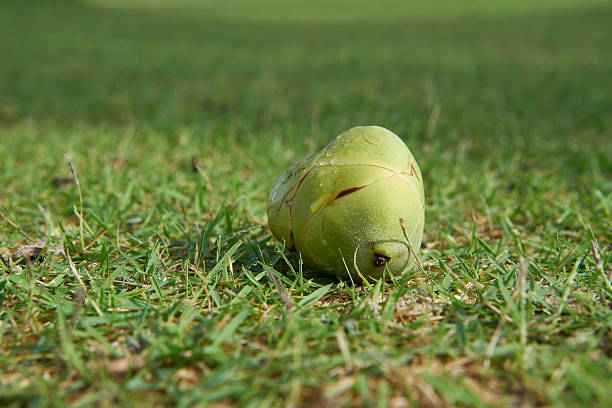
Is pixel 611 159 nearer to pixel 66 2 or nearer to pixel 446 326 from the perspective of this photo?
pixel 446 326

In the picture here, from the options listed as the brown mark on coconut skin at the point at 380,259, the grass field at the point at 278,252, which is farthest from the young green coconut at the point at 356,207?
the grass field at the point at 278,252

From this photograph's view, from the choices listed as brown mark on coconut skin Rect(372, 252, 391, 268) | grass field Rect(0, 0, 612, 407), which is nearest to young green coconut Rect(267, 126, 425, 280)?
brown mark on coconut skin Rect(372, 252, 391, 268)

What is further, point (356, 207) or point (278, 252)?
point (278, 252)

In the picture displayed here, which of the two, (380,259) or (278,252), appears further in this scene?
(278,252)

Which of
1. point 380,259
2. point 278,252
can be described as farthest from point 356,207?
point 278,252

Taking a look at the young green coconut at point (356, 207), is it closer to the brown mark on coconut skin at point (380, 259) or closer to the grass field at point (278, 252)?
the brown mark on coconut skin at point (380, 259)

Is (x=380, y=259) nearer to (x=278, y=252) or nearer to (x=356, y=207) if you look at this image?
(x=356, y=207)

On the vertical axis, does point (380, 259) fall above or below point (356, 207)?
below
